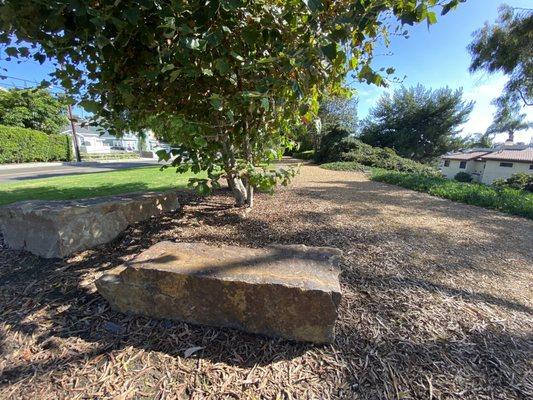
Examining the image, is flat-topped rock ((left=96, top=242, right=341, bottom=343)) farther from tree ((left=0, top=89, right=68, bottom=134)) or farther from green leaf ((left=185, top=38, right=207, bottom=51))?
tree ((left=0, top=89, right=68, bottom=134))

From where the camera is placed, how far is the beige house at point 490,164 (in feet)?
86.7

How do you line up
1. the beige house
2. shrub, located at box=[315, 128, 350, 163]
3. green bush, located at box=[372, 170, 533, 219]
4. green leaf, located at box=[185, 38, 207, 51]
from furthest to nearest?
the beige house, shrub, located at box=[315, 128, 350, 163], green bush, located at box=[372, 170, 533, 219], green leaf, located at box=[185, 38, 207, 51]

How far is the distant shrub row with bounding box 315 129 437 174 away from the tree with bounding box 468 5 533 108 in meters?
5.57

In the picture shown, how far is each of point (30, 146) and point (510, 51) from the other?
2817 cm

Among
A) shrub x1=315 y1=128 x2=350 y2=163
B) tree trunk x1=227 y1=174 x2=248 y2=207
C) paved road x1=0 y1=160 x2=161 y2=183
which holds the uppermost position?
shrub x1=315 y1=128 x2=350 y2=163

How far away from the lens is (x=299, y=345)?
1663 mm

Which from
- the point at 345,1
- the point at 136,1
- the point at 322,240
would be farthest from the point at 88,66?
the point at 322,240

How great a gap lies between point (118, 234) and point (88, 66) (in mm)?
1771

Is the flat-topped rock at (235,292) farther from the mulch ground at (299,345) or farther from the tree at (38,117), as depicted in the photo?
the tree at (38,117)

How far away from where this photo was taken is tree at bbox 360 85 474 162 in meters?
27.6

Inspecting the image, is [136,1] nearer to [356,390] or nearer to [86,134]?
[356,390]

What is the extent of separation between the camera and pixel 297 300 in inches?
63.1

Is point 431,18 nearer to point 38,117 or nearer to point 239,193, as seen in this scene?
point 239,193

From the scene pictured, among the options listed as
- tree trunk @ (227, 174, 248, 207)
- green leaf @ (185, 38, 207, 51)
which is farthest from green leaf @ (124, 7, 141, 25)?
tree trunk @ (227, 174, 248, 207)
